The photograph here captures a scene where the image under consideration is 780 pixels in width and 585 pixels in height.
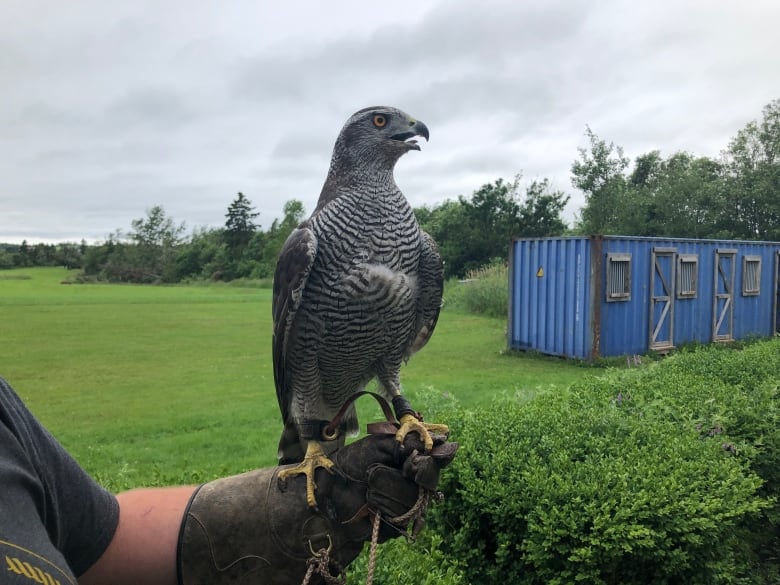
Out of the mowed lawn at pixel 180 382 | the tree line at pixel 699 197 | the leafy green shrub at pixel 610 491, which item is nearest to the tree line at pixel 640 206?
the tree line at pixel 699 197

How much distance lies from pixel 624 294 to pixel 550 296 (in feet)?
4.38

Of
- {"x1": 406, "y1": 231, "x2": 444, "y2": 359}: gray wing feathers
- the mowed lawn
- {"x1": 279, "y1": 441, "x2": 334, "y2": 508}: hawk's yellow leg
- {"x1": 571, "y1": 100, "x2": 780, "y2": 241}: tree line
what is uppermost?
{"x1": 571, "y1": 100, "x2": 780, "y2": 241}: tree line

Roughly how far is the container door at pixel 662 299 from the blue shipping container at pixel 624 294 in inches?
0.8

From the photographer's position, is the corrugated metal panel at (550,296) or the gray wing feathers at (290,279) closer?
the gray wing feathers at (290,279)

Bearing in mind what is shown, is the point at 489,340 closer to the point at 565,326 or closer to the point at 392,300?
the point at 565,326

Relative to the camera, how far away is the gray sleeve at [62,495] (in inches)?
55.7

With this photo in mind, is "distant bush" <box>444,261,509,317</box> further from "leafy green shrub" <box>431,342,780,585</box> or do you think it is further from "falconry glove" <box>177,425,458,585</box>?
"falconry glove" <box>177,425,458,585</box>

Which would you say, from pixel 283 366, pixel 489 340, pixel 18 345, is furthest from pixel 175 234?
pixel 283 366

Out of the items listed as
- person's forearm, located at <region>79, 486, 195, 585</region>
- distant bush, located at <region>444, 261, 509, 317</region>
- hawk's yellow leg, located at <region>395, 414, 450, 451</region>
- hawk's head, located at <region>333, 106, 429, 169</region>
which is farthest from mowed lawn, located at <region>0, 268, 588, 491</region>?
hawk's head, located at <region>333, 106, 429, 169</region>

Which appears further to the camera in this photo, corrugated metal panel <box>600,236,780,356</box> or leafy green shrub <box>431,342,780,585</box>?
corrugated metal panel <box>600,236,780,356</box>

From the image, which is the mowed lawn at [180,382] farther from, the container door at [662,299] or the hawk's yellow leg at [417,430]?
the container door at [662,299]

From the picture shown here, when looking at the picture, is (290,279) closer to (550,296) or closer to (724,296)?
(550,296)

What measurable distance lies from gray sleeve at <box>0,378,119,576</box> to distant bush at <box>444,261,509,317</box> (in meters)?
17.0

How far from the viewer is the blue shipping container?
1038 cm
